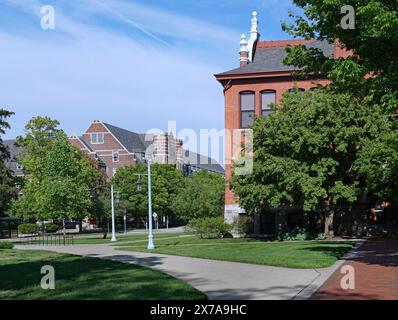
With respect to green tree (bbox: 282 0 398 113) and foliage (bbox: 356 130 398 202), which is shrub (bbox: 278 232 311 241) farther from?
green tree (bbox: 282 0 398 113)

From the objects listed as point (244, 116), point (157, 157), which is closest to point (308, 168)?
point (244, 116)

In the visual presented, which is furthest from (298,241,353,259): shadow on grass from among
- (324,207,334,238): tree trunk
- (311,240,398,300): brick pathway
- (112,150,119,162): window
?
(112,150,119,162): window

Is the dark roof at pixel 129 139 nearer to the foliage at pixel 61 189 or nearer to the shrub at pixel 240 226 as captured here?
the foliage at pixel 61 189

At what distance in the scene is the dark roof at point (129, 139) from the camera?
296 feet

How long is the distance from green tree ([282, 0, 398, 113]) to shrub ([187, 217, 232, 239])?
22583 mm

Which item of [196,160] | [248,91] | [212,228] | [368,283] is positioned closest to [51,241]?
[212,228]

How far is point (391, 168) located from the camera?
25.6 m

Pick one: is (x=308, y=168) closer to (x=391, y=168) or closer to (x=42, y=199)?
(x=391, y=168)

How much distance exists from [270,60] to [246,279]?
102 feet

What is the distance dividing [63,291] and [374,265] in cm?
903

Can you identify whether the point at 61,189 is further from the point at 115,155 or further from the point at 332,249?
the point at 115,155

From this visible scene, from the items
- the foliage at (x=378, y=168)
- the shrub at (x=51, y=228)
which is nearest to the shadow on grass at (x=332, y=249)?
the foliage at (x=378, y=168)

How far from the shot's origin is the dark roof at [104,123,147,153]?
296 feet

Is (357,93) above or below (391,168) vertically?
above
